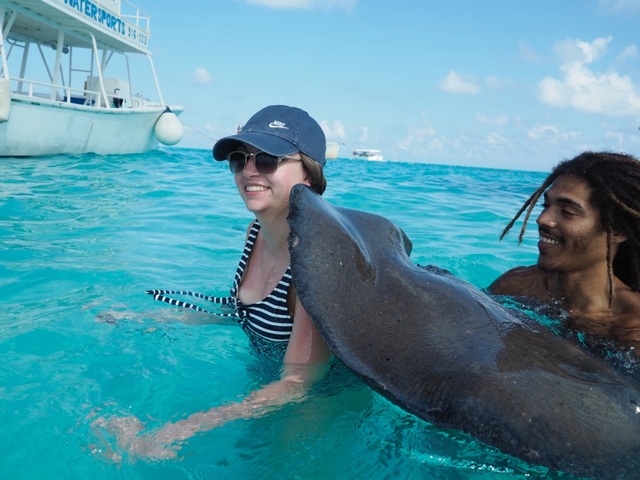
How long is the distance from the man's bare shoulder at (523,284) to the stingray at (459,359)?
83.5 inches

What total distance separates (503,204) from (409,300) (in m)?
14.9

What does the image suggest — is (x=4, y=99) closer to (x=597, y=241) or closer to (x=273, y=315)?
(x=273, y=315)

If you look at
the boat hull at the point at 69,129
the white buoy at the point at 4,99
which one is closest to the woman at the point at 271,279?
the white buoy at the point at 4,99

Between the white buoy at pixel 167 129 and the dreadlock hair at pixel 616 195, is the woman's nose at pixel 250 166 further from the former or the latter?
the white buoy at pixel 167 129

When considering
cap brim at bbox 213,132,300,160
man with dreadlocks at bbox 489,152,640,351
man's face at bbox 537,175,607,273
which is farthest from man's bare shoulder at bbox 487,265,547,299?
cap brim at bbox 213,132,300,160

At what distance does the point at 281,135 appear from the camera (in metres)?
2.53

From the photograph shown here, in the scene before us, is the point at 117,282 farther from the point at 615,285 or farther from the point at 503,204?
the point at 503,204

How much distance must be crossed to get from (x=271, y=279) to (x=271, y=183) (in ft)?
1.72

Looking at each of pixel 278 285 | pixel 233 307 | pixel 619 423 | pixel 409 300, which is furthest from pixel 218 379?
pixel 619 423

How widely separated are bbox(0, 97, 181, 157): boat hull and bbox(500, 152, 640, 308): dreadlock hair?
53.8 ft

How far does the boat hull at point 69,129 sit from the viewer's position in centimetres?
1650

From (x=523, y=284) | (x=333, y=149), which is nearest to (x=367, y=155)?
(x=333, y=149)

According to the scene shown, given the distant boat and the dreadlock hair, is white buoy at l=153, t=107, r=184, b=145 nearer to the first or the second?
the distant boat

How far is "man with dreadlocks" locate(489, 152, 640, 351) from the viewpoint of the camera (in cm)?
348
